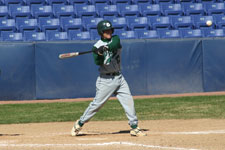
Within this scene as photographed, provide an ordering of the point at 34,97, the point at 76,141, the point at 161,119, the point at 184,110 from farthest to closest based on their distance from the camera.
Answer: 1. the point at 34,97
2. the point at 184,110
3. the point at 161,119
4. the point at 76,141

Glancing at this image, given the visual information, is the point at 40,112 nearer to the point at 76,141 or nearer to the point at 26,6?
the point at 76,141

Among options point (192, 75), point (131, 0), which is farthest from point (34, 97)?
point (131, 0)

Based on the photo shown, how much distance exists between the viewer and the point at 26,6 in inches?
650

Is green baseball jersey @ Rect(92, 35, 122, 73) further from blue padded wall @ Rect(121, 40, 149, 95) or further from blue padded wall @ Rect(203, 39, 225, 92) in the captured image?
blue padded wall @ Rect(203, 39, 225, 92)

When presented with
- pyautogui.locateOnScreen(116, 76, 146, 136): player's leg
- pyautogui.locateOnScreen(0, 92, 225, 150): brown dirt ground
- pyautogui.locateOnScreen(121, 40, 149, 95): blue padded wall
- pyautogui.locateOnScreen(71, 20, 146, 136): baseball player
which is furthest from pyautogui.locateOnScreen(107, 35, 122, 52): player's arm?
pyautogui.locateOnScreen(121, 40, 149, 95): blue padded wall

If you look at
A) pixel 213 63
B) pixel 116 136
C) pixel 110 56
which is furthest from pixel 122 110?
pixel 110 56

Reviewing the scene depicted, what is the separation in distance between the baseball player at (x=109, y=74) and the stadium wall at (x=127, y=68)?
675 centimetres

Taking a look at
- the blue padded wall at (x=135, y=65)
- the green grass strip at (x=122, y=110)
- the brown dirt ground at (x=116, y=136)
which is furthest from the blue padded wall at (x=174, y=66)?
the brown dirt ground at (x=116, y=136)

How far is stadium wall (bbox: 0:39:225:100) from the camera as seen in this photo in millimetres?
13344

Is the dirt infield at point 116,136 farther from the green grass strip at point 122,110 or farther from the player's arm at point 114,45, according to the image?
the player's arm at point 114,45

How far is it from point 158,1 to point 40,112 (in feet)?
27.2

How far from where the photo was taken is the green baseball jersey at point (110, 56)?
256 inches

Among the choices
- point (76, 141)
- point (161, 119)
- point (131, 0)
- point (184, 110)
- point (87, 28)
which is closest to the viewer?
point (76, 141)

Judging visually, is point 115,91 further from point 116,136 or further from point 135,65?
point 135,65
